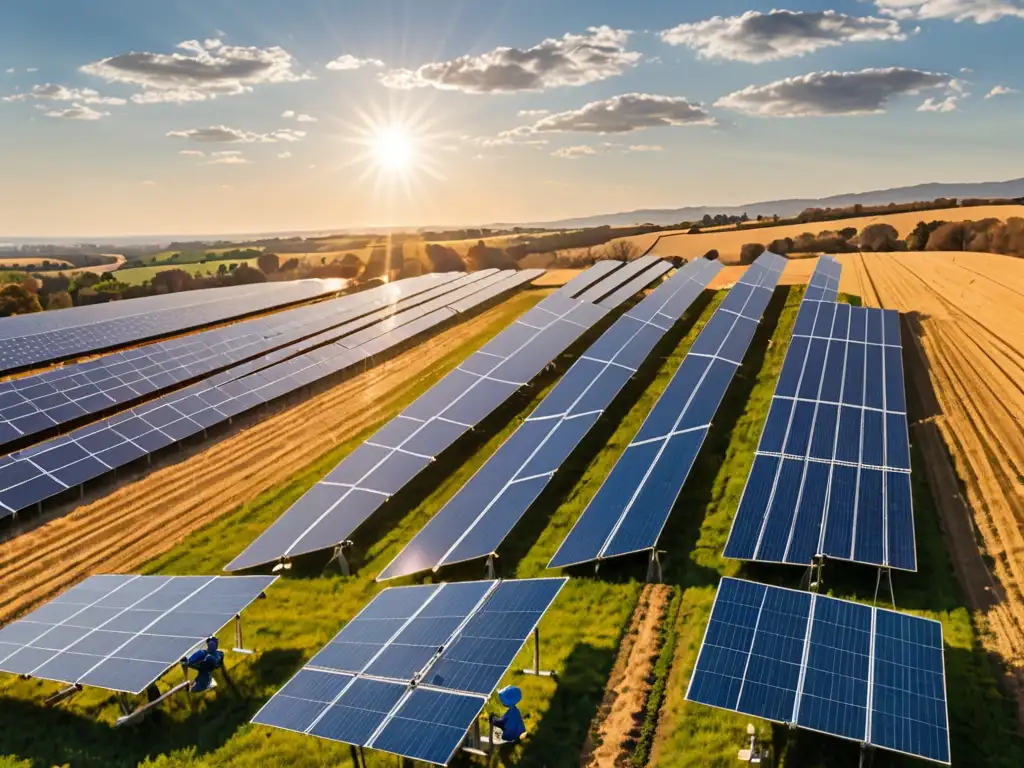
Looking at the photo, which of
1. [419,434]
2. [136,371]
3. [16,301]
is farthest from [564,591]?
[16,301]

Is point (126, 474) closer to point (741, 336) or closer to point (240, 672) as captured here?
point (240, 672)

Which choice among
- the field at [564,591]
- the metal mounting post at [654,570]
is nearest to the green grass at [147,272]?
the field at [564,591]

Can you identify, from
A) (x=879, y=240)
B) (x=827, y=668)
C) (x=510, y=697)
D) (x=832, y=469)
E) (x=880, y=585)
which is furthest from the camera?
(x=879, y=240)

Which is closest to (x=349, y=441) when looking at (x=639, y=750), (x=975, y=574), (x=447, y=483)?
(x=447, y=483)

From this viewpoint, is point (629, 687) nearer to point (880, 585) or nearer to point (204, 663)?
point (880, 585)

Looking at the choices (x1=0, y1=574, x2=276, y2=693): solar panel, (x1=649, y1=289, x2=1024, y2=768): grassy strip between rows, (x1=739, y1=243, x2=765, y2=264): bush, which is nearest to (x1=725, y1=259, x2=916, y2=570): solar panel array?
(x1=649, y1=289, x2=1024, y2=768): grassy strip between rows

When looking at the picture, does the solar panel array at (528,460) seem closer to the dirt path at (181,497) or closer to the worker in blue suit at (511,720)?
the worker in blue suit at (511,720)
